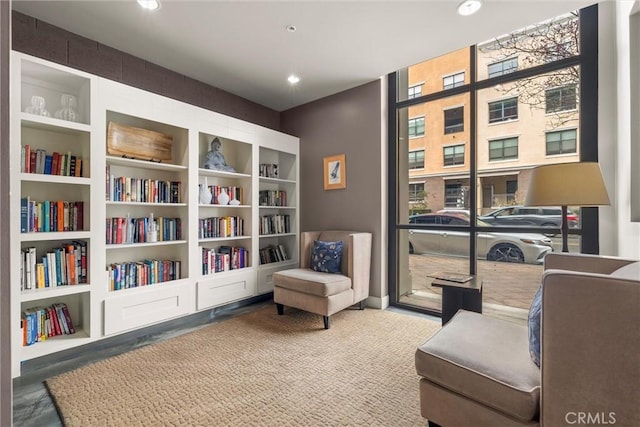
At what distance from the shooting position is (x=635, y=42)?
1.68 m

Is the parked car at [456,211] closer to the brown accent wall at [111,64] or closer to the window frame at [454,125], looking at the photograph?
the window frame at [454,125]

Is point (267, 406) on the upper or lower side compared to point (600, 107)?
lower

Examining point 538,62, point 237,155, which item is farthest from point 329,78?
point 538,62

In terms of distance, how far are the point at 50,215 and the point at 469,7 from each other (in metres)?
3.43

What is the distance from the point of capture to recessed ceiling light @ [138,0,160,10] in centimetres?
209

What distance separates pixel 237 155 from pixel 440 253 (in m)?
2.64

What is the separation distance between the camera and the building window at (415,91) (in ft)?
10.7

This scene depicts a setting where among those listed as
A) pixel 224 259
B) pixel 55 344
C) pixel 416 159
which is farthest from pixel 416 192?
pixel 55 344

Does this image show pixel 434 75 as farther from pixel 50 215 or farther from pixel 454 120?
pixel 50 215

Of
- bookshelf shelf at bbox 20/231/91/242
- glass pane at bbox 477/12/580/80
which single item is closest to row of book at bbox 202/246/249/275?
bookshelf shelf at bbox 20/231/91/242

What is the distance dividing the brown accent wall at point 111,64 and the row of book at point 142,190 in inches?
37.8

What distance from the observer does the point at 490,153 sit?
9.25 feet

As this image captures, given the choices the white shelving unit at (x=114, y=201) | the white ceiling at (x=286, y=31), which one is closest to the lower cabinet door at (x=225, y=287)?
the white shelving unit at (x=114, y=201)

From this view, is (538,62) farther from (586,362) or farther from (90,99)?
(90,99)
